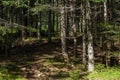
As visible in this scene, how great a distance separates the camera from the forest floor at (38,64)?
2064cm

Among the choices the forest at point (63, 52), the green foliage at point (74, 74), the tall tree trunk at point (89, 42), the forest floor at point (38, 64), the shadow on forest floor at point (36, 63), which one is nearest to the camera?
the green foliage at point (74, 74)

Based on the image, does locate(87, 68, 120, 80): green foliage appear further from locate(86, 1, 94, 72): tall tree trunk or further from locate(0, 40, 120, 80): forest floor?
locate(0, 40, 120, 80): forest floor

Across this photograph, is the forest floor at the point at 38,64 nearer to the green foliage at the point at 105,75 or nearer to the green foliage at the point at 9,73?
the green foliage at the point at 9,73

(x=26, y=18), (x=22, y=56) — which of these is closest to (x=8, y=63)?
(x=22, y=56)

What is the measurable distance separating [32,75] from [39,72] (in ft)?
2.85

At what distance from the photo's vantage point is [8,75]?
67.2ft

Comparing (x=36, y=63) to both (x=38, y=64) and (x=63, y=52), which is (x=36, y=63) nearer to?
(x=38, y=64)

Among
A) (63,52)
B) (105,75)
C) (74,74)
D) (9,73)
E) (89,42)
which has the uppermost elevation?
(89,42)

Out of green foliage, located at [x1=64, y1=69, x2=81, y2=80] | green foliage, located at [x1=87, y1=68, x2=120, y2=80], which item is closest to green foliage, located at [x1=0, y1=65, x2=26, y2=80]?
green foliage, located at [x1=64, y1=69, x2=81, y2=80]

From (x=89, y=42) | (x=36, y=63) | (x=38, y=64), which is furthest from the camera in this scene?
(x=36, y=63)

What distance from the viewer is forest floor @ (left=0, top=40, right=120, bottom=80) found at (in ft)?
67.7

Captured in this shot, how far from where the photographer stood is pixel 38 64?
23531mm

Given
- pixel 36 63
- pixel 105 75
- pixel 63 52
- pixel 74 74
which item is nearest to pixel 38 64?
pixel 36 63

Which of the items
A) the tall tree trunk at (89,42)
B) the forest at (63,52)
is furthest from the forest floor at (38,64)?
the tall tree trunk at (89,42)
